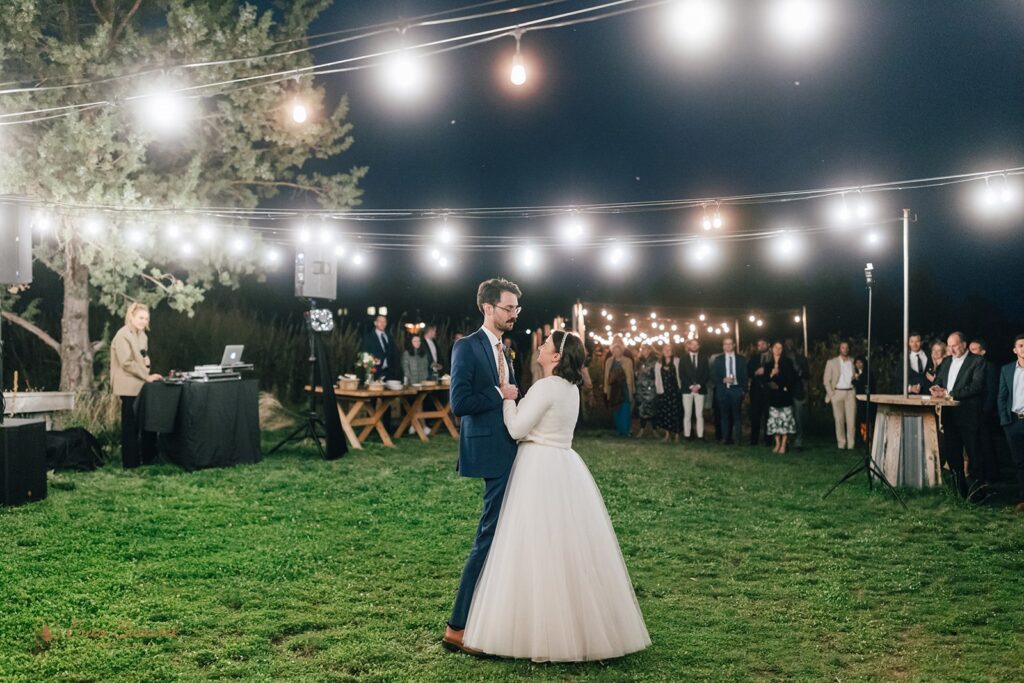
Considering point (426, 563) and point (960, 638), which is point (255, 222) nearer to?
point (426, 563)

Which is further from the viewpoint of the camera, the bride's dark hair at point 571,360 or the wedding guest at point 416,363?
the wedding guest at point 416,363

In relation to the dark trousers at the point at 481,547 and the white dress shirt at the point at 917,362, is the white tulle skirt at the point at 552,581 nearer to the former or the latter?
the dark trousers at the point at 481,547

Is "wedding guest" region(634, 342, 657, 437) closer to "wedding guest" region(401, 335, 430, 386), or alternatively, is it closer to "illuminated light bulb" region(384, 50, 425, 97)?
"wedding guest" region(401, 335, 430, 386)

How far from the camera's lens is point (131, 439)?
881cm

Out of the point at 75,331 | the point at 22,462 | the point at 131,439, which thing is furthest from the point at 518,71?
the point at 75,331

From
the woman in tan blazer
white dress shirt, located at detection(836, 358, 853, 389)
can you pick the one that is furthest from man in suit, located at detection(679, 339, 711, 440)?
the woman in tan blazer

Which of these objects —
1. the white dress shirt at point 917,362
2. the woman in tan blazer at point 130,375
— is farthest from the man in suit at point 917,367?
the woman in tan blazer at point 130,375

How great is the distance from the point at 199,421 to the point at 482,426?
20.5ft

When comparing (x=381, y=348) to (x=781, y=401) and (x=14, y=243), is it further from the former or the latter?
(x=781, y=401)

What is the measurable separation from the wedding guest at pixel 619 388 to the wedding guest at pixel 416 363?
3.00m

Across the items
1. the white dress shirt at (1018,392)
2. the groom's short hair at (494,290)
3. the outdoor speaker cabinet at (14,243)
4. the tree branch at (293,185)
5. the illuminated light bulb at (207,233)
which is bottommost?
the white dress shirt at (1018,392)

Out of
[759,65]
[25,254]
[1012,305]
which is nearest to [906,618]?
[25,254]

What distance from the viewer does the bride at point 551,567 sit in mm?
3430

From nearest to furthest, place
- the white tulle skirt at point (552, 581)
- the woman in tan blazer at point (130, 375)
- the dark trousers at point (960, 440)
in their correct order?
the white tulle skirt at point (552, 581)
the dark trousers at point (960, 440)
the woman in tan blazer at point (130, 375)
